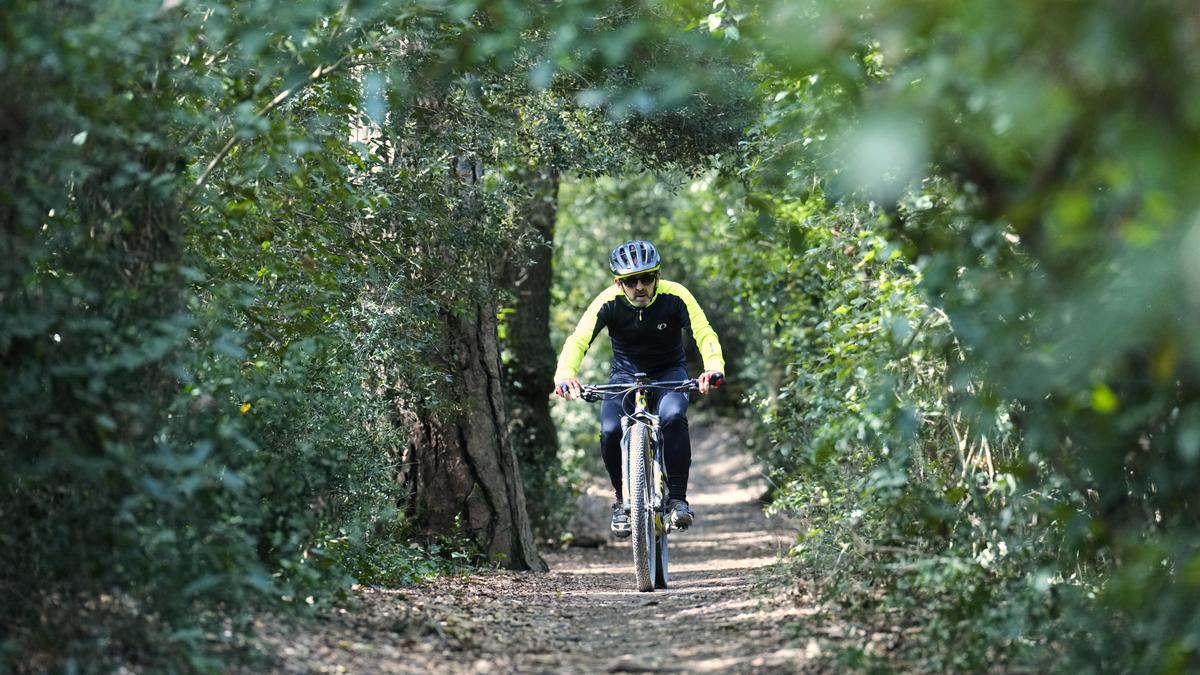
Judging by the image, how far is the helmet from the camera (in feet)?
26.6

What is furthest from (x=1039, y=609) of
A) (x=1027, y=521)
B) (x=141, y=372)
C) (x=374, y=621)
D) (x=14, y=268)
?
(x=14, y=268)

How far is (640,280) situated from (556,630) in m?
2.60

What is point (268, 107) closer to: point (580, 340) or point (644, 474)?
point (580, 340)

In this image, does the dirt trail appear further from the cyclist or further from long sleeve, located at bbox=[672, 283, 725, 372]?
long sleeve, located at bbox=[672, 283, 725, 372]

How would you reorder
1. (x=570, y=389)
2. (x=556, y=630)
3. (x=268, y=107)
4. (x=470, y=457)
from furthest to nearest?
(x=470, y=457) → (x=570, y=389) → (x=556, y=630) → (x=268, y=107)

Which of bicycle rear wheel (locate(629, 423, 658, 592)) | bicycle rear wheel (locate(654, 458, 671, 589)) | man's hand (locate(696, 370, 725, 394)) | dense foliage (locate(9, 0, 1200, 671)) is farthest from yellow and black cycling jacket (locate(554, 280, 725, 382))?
dense foliage (locate(9, 0, 1200, 671))

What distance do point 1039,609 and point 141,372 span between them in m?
3.46

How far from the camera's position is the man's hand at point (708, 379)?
25.0 ft

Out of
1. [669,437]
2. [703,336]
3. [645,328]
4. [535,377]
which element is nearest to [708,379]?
[703,336]

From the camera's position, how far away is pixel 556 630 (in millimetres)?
6516

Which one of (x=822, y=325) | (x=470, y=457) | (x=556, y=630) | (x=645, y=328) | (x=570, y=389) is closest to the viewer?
(x=556, y=630)

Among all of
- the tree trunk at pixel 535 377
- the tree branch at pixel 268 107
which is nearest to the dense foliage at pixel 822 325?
the tree branch at pixel 268 107

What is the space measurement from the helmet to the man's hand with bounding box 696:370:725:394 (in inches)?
31.7

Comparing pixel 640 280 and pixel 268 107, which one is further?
pixel 640 280
